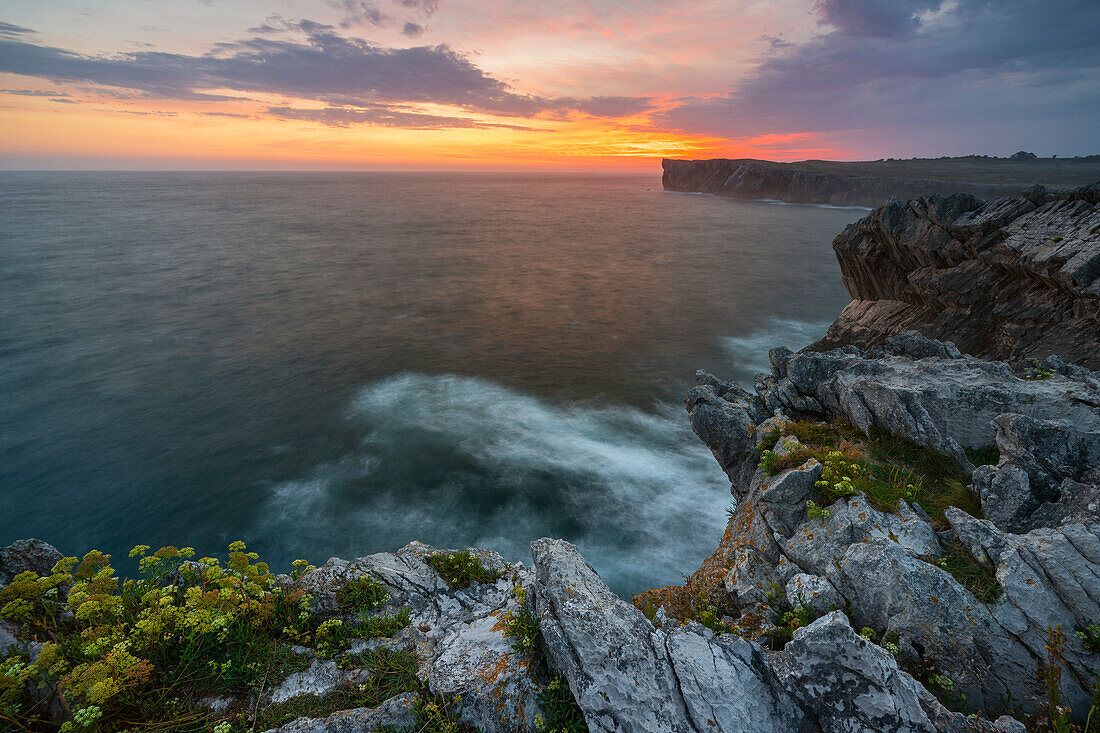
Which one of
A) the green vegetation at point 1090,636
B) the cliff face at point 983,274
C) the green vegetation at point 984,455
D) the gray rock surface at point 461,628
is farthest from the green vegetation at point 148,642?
the cliff face at point 983,274

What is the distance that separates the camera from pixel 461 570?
10820 mm

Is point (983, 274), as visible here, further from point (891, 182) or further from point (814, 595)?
point (891, 182)

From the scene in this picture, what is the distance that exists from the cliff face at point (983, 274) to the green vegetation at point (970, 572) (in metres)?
18.6

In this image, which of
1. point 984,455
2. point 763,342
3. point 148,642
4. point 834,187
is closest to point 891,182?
point 834,187

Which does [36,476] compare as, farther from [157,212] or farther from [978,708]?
[157,212]

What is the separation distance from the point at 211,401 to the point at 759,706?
36.5m

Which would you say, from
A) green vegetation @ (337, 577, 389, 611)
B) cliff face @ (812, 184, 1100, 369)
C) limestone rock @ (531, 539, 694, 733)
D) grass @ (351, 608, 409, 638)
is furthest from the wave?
cliff face @ (812, 184, 1100, 369)

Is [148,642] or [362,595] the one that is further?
[362,595]

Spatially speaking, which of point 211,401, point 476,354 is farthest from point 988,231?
point 211,401

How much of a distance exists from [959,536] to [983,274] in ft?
82.4

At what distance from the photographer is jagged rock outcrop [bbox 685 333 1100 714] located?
7.65m

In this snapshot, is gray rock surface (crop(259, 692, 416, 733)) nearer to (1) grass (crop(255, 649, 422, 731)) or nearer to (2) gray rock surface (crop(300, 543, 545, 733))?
(1) grass (crop(255, 649, 422, 731))

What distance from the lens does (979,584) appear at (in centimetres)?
842

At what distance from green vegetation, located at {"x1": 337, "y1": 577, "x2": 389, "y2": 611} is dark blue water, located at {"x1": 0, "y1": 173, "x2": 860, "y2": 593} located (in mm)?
10930
